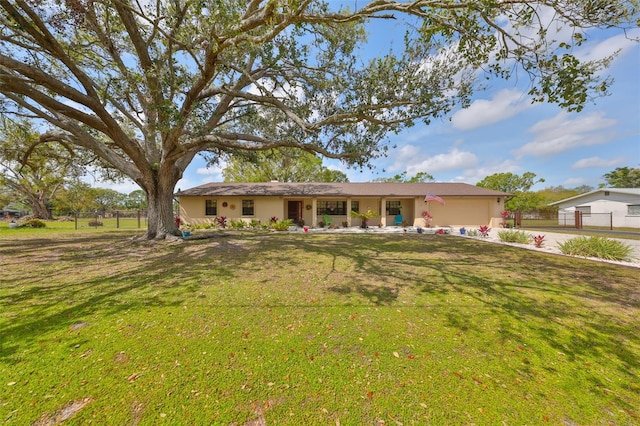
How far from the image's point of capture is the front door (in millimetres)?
18461

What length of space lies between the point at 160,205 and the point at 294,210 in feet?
32.3

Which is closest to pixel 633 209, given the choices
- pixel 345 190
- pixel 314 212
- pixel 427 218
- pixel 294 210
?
pixel 427 218

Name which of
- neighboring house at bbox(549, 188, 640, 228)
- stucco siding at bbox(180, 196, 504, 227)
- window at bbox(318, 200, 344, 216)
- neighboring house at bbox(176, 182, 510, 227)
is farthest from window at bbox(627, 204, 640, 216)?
window at bbox(318, 200, 344, 216)

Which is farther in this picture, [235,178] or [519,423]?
[235,178]

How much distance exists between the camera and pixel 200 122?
7.40 meters

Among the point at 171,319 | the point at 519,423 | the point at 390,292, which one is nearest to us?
the point at 519,423

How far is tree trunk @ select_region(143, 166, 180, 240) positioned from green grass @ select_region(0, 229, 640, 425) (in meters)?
4.48

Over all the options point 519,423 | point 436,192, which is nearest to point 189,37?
point 519,423

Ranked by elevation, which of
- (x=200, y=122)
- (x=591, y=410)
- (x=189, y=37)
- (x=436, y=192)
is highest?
(x=189, y=37)

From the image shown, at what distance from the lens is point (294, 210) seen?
61.0 ft

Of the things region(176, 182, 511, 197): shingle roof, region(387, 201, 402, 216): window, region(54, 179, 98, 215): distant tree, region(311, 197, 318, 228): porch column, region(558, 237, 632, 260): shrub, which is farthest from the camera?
region(54, 179, 98, 215): distant tree

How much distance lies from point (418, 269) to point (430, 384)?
4157 millimetres

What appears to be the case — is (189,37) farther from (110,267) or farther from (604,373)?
(604,373)

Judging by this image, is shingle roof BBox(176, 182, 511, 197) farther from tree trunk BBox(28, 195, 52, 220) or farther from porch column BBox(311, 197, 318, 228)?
tree trunk BBox(28, 195, 52, 220)
